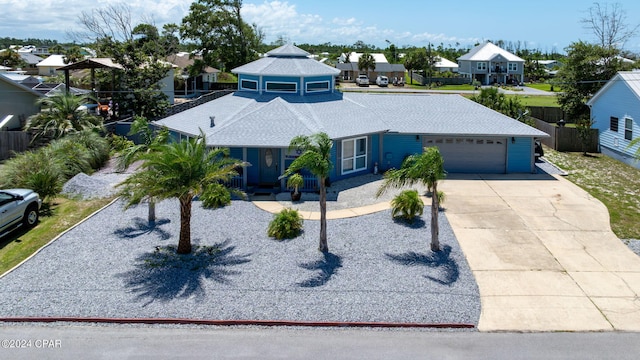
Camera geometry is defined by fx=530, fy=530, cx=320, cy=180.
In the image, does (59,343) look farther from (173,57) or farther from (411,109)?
(173,57)

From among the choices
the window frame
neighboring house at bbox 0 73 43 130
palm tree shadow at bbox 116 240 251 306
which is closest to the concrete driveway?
the window frame

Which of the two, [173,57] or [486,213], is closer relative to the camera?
[486,213]

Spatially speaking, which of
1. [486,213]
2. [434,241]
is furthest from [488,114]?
[434,241]

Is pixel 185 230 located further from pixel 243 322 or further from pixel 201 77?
pixel 201 77

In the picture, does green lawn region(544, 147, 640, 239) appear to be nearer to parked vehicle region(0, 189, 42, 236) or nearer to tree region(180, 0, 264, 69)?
parked vehicle region(0, 189, 42, 236)

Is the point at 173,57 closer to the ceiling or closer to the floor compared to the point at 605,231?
closer to the ceiling

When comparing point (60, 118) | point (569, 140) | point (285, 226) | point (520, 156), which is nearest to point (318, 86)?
point (520, 156)

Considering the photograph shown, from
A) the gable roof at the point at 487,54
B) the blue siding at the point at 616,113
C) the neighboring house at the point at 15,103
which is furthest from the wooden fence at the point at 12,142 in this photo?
the gable roof at the point at 487,54
